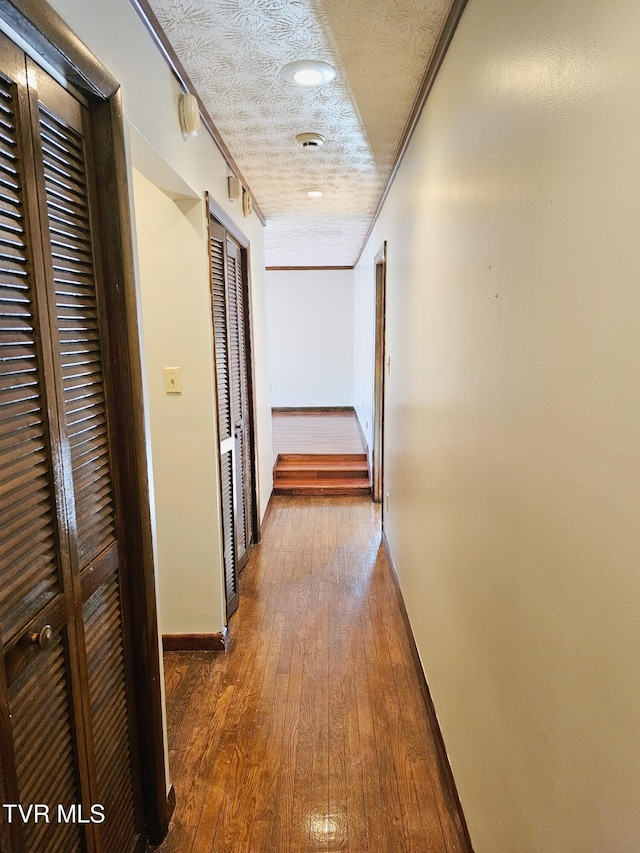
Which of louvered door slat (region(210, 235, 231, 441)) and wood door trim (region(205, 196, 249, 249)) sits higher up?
wood door trim (region(205, 196, 249, 249))

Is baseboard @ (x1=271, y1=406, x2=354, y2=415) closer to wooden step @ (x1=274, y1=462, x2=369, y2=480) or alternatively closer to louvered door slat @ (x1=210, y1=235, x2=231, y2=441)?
wooden step @ (x1=274, y1=462, x2=369, y2=480)

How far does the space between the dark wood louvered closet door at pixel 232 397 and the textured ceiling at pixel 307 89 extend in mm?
486

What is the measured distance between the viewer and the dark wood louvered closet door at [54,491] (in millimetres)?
868

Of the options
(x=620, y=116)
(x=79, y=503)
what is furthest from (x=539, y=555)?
(x=79, y=503)

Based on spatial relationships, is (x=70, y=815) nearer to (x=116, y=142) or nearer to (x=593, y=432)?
(x=593, y=432)

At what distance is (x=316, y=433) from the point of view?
6.41 metres

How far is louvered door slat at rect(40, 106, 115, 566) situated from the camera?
3.38 ft

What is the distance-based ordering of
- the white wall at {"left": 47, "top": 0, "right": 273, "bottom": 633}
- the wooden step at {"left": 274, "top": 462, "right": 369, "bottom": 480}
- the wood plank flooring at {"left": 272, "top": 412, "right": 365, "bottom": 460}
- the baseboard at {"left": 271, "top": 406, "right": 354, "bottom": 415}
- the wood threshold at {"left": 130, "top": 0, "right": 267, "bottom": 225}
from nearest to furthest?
the wood threshold at {"left": 130, "top": 0, "right": 267, "bottom": 225}
the white wall at {"left": 47, "top": 0, "right": 273, "bottom": 633}
the wooden step at {"left": 274, "top": 462, "right": 369, "bottom": 480}
the wood plank flooring at {"left": 272, "top": 412, "right": 365, "bottom": 460}
the baseboard at {"left": 271, "top": 406, "right": 354, "bottom": 415}

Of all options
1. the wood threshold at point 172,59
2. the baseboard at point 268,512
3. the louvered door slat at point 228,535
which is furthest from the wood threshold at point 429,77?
the baseboard at point 268,512

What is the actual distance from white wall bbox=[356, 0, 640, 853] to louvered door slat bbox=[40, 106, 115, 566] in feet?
3.09

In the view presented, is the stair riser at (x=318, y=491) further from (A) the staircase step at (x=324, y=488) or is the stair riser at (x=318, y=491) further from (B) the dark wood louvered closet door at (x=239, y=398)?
(B) the dark wood louvered closet door at (x=239, y=398)

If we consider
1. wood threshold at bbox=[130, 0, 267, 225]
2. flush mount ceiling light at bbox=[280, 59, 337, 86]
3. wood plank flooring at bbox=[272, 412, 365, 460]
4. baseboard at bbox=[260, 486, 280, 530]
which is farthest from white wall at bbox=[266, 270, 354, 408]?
flush mount ceiling light at bbox=[280, 59, 337, 86]

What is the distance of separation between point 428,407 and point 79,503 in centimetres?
133

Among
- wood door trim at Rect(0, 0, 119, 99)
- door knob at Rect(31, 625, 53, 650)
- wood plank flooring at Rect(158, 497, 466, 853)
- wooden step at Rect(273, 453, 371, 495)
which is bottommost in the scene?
wood plank flooring at Rect(158, 497, 466, 853)
